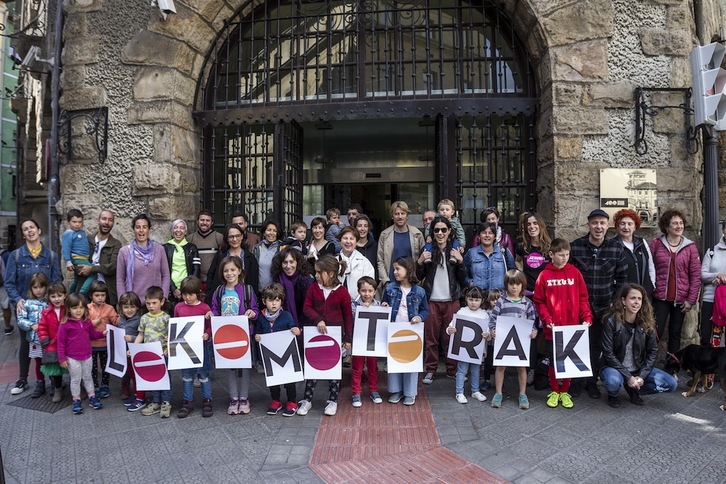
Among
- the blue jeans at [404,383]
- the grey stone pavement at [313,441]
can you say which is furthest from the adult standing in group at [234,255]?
the blue jeans at [404,383]

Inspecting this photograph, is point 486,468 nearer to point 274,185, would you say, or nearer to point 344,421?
point 344,421

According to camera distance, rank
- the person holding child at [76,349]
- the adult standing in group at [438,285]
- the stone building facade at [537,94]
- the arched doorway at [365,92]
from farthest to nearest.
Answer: the arched doorway at [365,92]
the stone building facade at [537,94]
the adult standing in group at [438,285]
the person holding child at [76,349]

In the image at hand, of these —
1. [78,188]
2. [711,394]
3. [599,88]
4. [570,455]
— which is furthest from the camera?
[78,188]

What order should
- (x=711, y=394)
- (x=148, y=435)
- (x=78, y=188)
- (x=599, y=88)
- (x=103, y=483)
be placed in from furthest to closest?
(x=78, y=188)
(x=599, y=88)
(x=711, y=394)
(x=148, y=435)
(x=103, y=483)

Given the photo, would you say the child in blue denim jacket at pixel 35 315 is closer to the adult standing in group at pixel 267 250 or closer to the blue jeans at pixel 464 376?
the adult standing in group at pixel 267 250

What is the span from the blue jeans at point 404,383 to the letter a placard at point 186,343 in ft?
5.62

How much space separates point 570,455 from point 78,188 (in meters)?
6.47

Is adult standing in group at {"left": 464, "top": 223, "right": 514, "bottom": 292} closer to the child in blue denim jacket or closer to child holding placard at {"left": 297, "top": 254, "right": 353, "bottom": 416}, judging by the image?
child holding placard at {"left": 297, "top": 254, "right": 353, "bottom": 416}

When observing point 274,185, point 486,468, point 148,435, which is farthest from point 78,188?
point 486,468

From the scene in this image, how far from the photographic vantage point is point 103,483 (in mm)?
2963

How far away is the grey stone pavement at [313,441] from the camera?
9.96ft

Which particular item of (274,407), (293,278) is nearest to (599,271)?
(293,278)

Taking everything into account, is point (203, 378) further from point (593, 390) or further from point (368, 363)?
point (593, 390)

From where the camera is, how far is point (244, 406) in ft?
13.4
